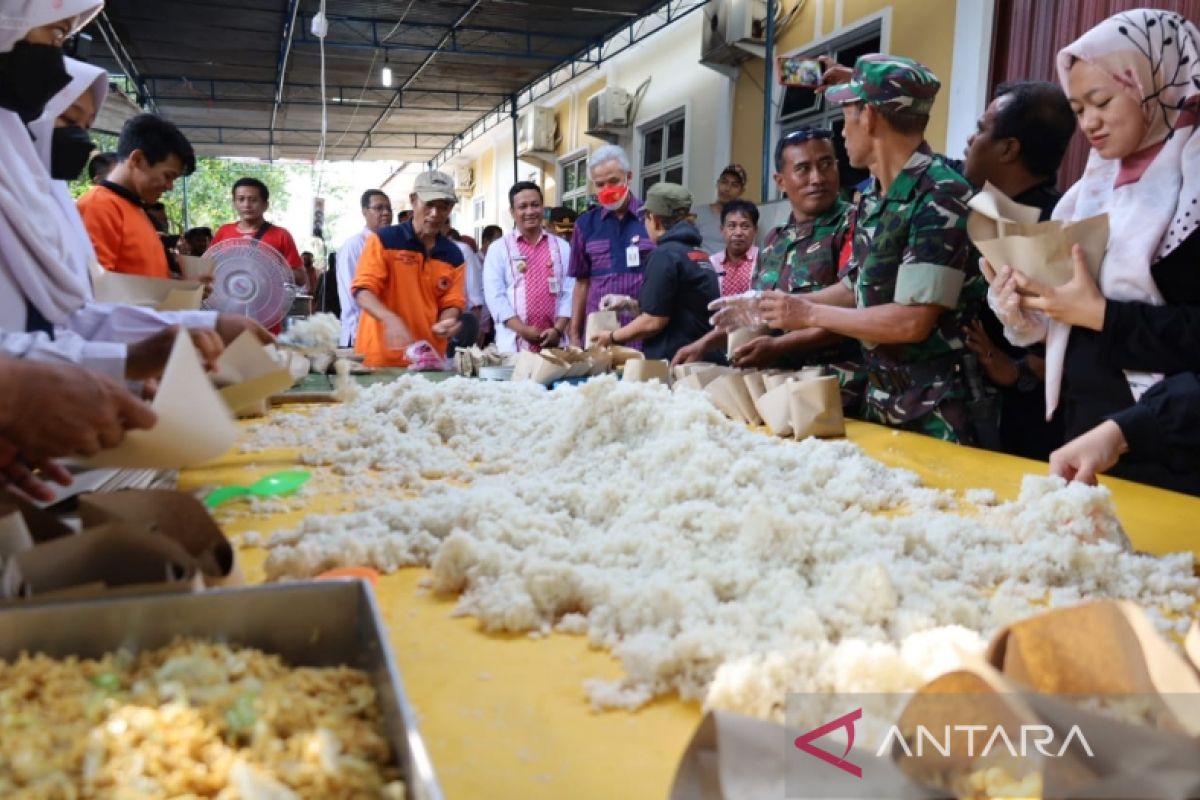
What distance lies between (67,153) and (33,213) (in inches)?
19.7

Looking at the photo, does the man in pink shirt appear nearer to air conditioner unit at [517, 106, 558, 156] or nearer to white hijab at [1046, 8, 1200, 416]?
white hijab at [1046, 8, 1200, 416]

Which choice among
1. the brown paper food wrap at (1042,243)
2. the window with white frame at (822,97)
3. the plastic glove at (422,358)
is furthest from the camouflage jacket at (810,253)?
the window with white frame at (822,97)

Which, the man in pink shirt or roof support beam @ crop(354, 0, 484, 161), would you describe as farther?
roof support beam @ crop(354, 0, 484, 161)

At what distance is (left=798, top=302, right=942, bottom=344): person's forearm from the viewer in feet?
7.11

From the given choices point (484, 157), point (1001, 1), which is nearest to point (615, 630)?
point (1001, 1)

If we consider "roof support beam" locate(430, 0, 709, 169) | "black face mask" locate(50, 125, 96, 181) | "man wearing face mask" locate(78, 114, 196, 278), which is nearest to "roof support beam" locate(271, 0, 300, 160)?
"roof support beam" locate(430, 0, 709, 169)

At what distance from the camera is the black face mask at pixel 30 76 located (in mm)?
1806

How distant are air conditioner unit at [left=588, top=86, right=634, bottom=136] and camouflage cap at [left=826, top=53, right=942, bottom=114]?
9.34 m

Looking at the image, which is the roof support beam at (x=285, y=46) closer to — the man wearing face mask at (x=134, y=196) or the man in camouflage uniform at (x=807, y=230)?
the man wearing face mask at (x=134, y=196)

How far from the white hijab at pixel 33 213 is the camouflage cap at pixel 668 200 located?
320 centimetres

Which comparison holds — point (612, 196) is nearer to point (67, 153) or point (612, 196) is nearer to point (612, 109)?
point (67, 153)

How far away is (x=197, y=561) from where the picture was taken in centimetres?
90

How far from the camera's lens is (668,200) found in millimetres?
4730

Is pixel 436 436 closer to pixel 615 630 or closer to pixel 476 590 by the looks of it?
pixel 476 590
